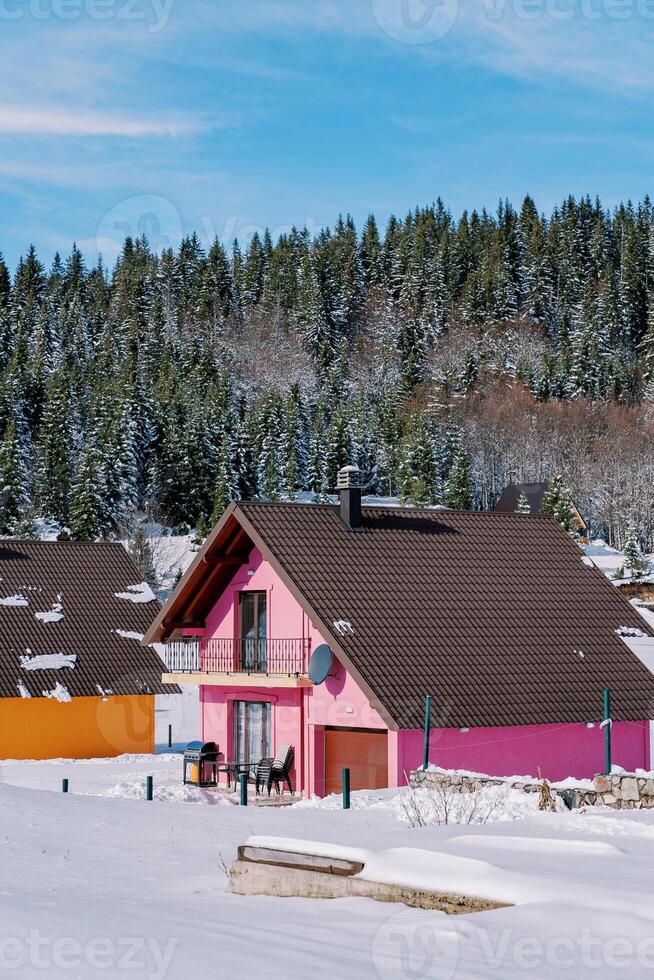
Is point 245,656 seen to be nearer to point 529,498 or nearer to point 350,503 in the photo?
point 350,503

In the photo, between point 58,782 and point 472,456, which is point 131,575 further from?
point 472,456

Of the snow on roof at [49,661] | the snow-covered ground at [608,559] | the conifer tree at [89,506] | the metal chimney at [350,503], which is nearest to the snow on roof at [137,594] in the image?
the snow on roof at [49,661]

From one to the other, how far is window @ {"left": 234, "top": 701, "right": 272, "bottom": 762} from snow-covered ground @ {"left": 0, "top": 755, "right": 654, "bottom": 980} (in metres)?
13.1

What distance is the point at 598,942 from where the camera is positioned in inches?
296

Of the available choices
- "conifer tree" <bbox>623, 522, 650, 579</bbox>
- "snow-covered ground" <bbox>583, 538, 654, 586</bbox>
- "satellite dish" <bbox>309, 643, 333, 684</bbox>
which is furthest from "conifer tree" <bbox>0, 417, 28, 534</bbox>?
"satellite dish" <bbox>309, 643, 333, 684</bbox>

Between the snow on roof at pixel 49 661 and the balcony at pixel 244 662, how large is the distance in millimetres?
3520

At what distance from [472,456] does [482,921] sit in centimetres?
12096

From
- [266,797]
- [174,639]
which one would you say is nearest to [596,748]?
[266,797]

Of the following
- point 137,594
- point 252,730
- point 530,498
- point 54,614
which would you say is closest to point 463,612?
point 252,730

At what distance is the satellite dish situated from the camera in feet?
77.4

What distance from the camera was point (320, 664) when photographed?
935 inches

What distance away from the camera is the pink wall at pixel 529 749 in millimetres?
22797

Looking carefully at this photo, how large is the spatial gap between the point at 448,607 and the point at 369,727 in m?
3.37

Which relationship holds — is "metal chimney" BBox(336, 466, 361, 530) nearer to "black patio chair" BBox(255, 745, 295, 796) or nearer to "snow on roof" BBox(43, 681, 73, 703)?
"black patio chair" BBox(255, 745, 295, 796)
